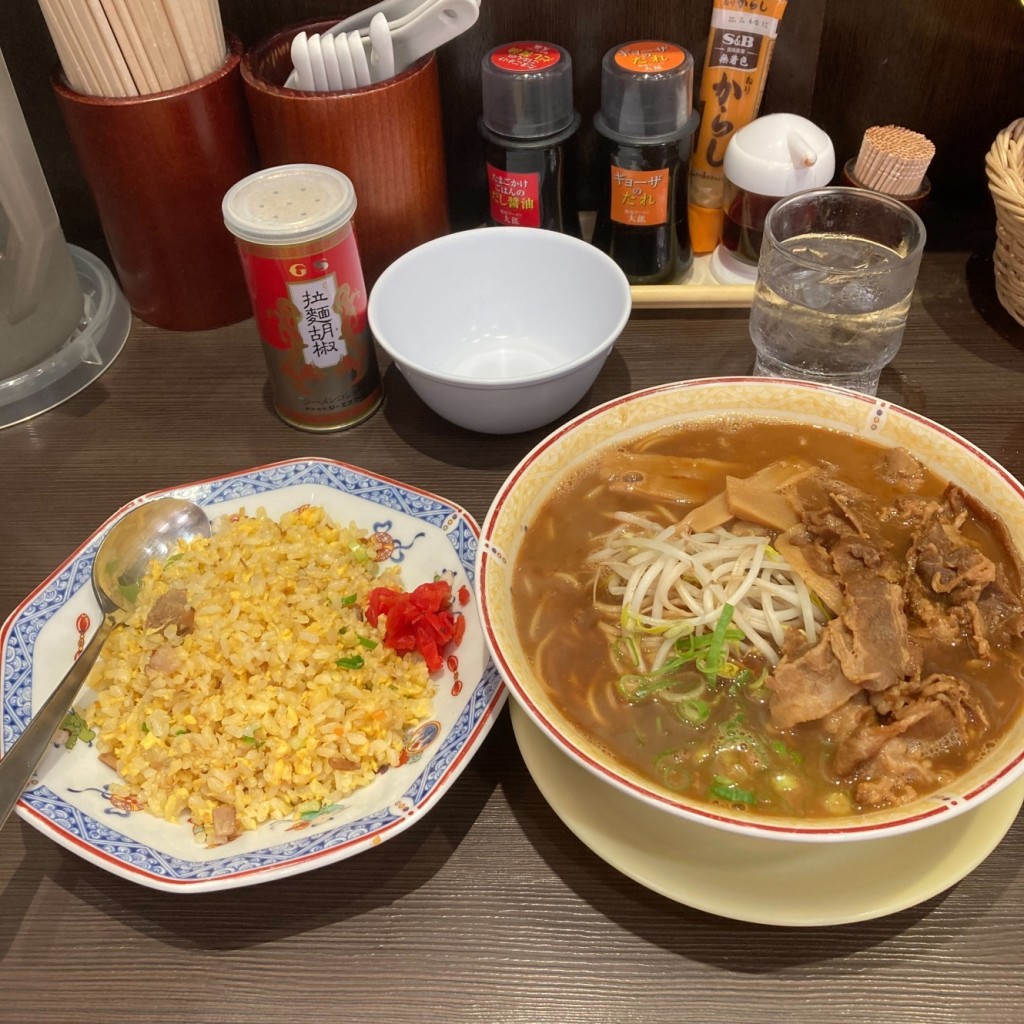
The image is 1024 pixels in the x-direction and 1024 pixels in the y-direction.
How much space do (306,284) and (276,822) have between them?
3.44 ft

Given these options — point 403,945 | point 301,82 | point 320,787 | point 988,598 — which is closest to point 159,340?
point 301,82

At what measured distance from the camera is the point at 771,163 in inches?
85.4

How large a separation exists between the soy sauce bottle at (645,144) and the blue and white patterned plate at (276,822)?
3.21 ft

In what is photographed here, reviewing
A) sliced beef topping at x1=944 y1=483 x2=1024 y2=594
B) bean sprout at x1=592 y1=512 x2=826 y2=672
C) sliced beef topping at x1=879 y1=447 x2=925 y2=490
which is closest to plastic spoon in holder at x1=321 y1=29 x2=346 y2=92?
bean sprout at x1=592 y1=512 x2=826 y2=672

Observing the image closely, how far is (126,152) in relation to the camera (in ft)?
6.63

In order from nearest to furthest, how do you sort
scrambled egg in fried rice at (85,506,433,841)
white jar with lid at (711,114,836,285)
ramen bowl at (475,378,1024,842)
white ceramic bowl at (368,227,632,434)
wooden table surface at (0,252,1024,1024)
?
ramen bowl at (475,378,1024,842)
wooden table surface at (0,252,1024,1024)
scrambled egg in fried rice at (85,506,433,841)
white ceramic bowl at (368,227,632,434)
white jar with lid at (711,114,836,285)

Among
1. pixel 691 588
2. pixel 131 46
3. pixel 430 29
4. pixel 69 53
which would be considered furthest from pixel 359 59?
pixel 691 588

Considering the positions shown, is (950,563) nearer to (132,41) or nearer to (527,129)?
(527,129)

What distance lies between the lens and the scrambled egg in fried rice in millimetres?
1380

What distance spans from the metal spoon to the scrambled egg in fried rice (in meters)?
0.03

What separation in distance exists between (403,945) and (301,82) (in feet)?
→ 5.78

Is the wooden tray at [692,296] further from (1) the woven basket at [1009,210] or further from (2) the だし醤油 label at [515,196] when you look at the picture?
(1) the woven basket at [1009,210]

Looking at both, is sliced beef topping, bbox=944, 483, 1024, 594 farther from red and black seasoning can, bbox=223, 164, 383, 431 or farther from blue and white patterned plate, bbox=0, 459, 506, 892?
red and black seasoning can, bbox=223, 164, 383, 431

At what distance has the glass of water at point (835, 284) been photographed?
189 cm
